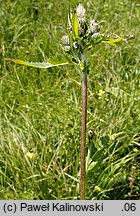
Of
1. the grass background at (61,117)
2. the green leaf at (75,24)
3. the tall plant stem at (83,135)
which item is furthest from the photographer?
the grass background at (61,117)

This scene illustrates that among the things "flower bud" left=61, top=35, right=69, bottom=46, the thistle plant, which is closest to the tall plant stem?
the thistle plant

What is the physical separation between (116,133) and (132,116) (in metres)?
0.19

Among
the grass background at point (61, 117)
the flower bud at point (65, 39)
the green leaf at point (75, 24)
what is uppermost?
the green leaf at point (75, 24)

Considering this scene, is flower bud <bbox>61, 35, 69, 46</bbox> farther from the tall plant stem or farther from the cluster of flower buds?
the tall plant stem

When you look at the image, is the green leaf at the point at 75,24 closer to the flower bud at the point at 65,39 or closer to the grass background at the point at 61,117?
the flower bud at the point at 65,39

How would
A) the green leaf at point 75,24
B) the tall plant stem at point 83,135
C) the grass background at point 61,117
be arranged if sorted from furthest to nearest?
the grass background at point 61,117 → the tall plant stem at point 83,135 → the green leaf at point 75,24

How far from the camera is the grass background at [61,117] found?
6.62 feet

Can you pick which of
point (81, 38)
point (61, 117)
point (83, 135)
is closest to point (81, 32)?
point (81, 38)

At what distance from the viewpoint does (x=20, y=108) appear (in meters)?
2.49

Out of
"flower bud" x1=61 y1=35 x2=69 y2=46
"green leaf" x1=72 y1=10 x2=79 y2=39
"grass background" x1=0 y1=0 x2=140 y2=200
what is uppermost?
"green leaf" x1=72 y1=10 x2=79 y2=39

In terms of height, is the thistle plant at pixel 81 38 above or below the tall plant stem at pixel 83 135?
above

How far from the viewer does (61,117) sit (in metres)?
2.29

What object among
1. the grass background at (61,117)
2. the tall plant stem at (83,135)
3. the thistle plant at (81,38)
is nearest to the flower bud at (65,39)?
the thistle plant at (81,38)

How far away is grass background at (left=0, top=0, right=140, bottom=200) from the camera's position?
202cm
